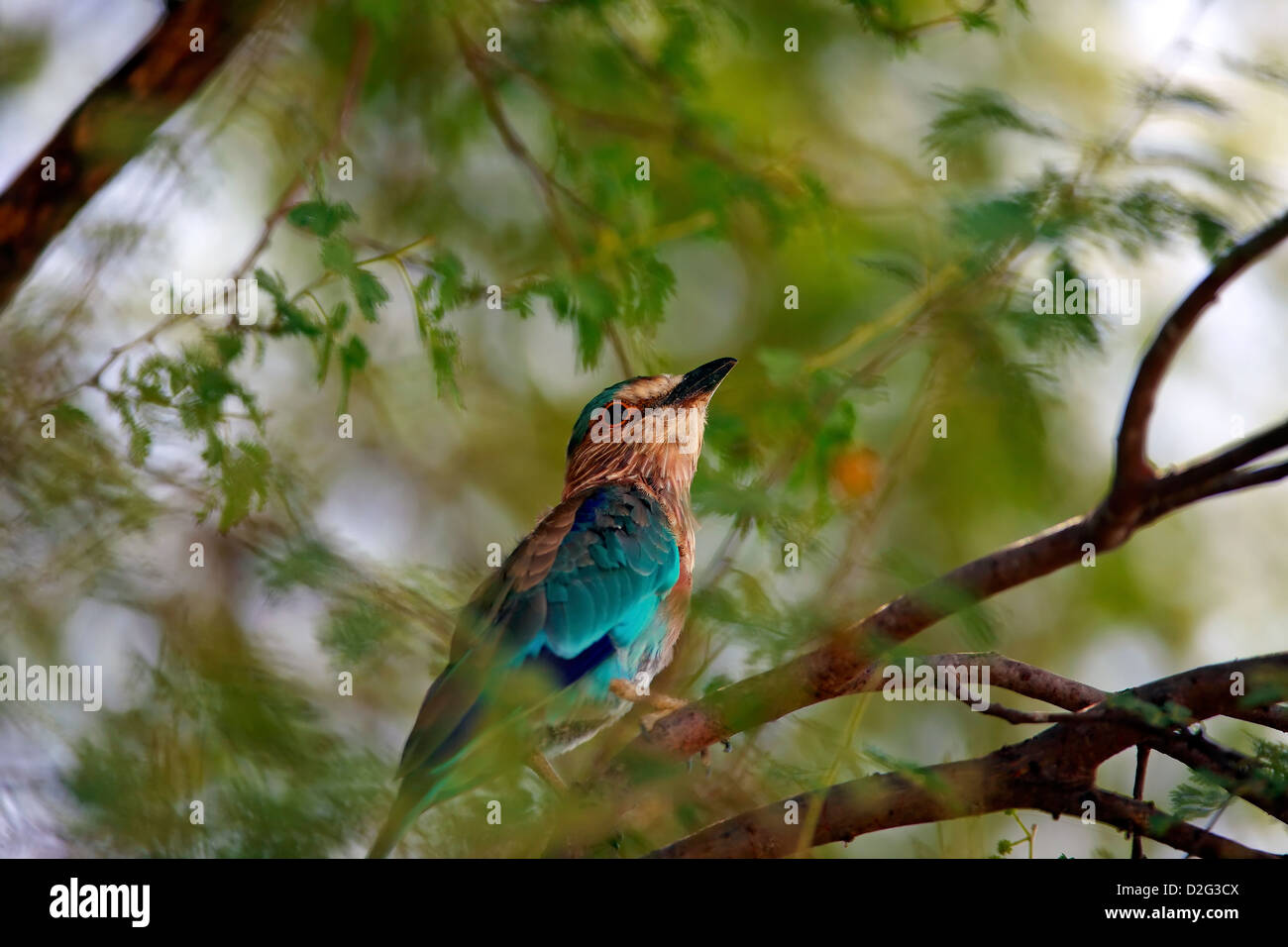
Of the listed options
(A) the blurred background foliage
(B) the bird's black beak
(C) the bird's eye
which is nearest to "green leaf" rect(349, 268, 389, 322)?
(A) the blurred background foliage

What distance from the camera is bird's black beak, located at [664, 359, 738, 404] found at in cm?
621

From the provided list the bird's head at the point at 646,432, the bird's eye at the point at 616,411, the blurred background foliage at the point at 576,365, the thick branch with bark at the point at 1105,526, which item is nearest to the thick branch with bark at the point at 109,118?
the blurred background foliage at the point at 576,365

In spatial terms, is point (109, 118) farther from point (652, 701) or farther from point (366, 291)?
point (652, 701)

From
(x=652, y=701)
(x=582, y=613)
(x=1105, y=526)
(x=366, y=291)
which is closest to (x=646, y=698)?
(x=652, y=701)

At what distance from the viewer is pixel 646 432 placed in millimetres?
6609

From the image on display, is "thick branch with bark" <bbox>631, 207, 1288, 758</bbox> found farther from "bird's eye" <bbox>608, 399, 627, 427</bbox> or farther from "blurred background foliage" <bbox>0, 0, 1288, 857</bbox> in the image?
"bird's eye" <bbox>608, 399, 627, 427</bbox>

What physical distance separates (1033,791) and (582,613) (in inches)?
84.9

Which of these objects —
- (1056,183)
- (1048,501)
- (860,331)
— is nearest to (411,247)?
(860,331)

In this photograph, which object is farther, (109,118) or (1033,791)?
(109,118)

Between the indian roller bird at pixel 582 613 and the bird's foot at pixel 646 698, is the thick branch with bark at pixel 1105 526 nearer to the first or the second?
the bird's foot at pixel 646 698

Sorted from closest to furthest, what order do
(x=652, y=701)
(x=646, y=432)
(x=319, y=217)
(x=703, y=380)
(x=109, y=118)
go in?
1. (x=319, y=217)
2. (x=109, y=118)
3. (x=652, y=701)
4. (x=703, y=380)
5. (x=646, y=432)
